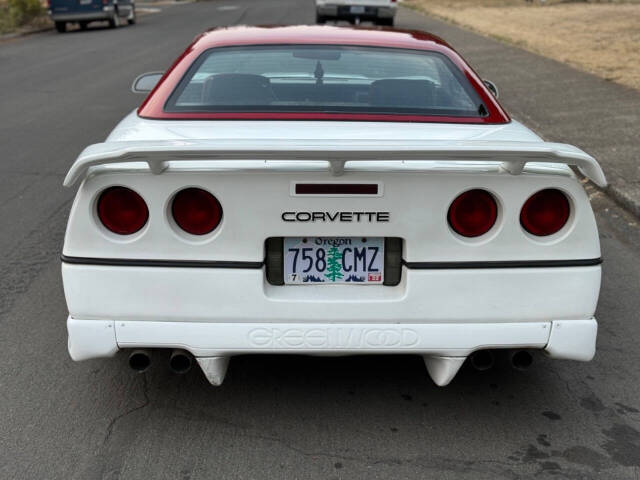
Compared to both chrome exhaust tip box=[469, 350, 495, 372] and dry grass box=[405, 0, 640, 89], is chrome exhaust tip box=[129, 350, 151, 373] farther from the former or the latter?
dry grass box=[405, 0, 640, 89]

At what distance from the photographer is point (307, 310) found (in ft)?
10.2

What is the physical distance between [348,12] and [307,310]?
68.8 ft

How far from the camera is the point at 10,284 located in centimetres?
500

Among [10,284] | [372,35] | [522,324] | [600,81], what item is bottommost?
[600,81]

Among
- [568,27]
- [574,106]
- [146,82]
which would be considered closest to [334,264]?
[146,82]

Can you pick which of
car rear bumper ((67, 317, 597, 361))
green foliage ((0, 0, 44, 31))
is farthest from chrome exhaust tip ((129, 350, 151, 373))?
green foliage ((0, 0, 44, 31))

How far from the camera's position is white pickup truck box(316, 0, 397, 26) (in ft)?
74.8

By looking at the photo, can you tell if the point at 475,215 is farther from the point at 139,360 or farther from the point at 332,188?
the point at 139,360

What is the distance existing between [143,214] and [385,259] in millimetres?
902

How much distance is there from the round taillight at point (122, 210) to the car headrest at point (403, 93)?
128 cm

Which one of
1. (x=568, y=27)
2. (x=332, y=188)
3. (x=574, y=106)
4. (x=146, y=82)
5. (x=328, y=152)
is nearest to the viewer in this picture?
(x=328, y=152)

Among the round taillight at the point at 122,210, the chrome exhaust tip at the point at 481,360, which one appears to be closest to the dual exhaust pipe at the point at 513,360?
the chrome exhaust tip at the point at 481,360

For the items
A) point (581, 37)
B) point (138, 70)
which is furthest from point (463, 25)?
point (138, 70)

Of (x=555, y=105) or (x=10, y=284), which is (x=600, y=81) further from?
(x=10, y=284)
